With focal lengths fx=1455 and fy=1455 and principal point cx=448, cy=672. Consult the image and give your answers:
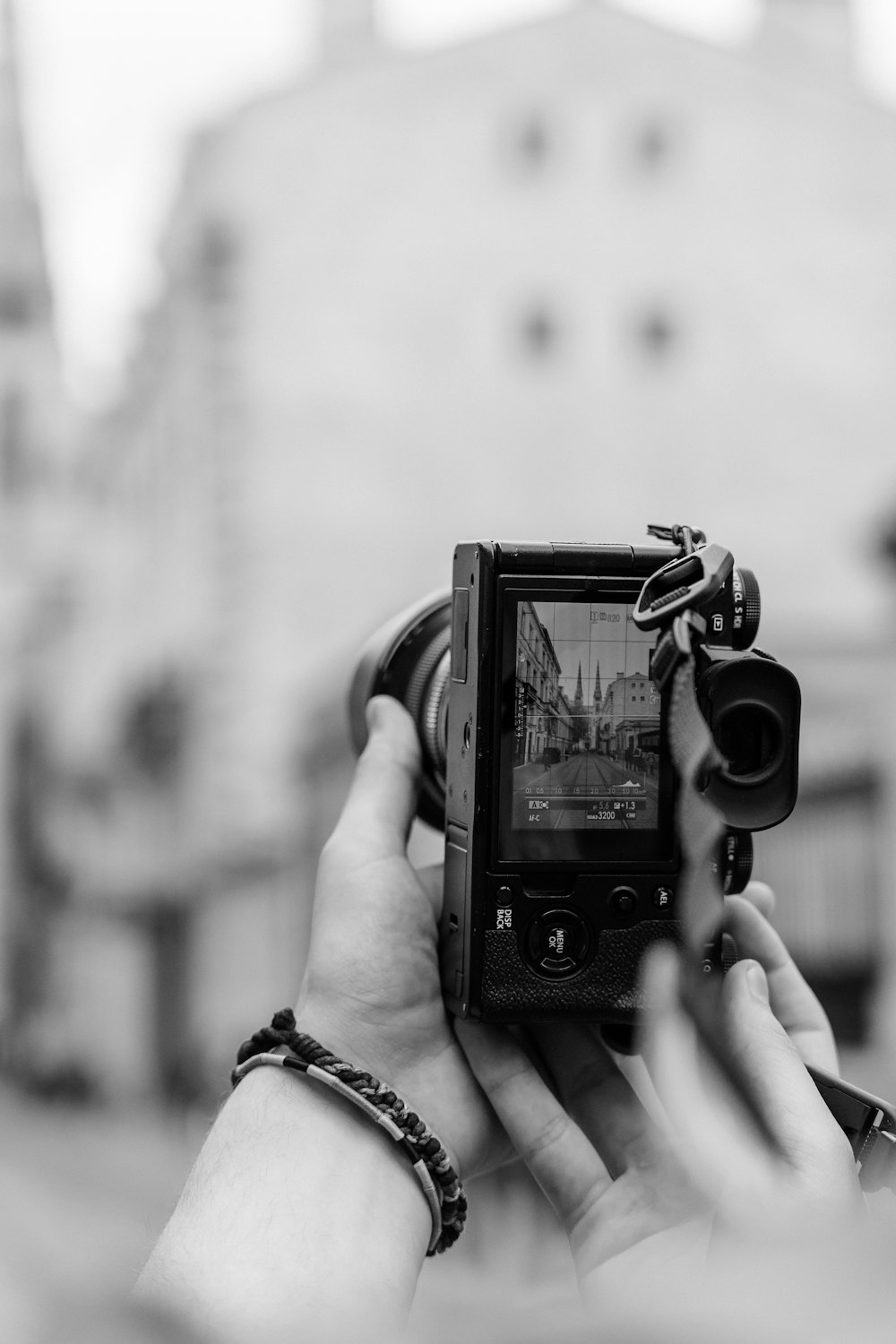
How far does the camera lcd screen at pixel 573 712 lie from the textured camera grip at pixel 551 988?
6cm

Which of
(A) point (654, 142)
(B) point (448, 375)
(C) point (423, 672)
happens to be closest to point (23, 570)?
(B) point (448, 375)

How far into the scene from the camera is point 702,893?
2.28ft

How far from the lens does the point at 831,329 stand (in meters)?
7.02

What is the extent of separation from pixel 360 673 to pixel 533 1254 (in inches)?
78.8

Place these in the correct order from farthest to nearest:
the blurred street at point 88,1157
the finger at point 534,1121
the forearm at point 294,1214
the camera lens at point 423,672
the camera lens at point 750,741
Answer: the blurred street at point 88,1157, the camera lens at point 423,672, the finger at point 534,1121, the camera lens at point 750,741, the forearm at point 294,1214

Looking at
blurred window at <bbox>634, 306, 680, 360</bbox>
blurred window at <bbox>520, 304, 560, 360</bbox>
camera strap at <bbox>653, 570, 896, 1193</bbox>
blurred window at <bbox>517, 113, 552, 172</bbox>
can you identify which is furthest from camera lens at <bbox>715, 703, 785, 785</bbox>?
blurred window at <bbox>517, 113, 552, 172</bbox>

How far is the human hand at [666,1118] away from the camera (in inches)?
25.3

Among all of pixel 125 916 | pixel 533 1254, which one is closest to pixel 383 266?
pixel 125 916

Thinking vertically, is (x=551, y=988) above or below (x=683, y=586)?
below

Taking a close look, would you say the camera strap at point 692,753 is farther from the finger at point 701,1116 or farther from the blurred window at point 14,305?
the blurred window at point 14,305

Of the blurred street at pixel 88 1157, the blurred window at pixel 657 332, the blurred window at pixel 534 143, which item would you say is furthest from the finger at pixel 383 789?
the blurred window at pixel 534 143

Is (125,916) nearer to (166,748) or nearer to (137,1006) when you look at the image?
(137,1006)

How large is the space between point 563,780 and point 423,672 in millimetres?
221

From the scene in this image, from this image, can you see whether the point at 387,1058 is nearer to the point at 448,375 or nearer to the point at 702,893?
the point at 702,893
